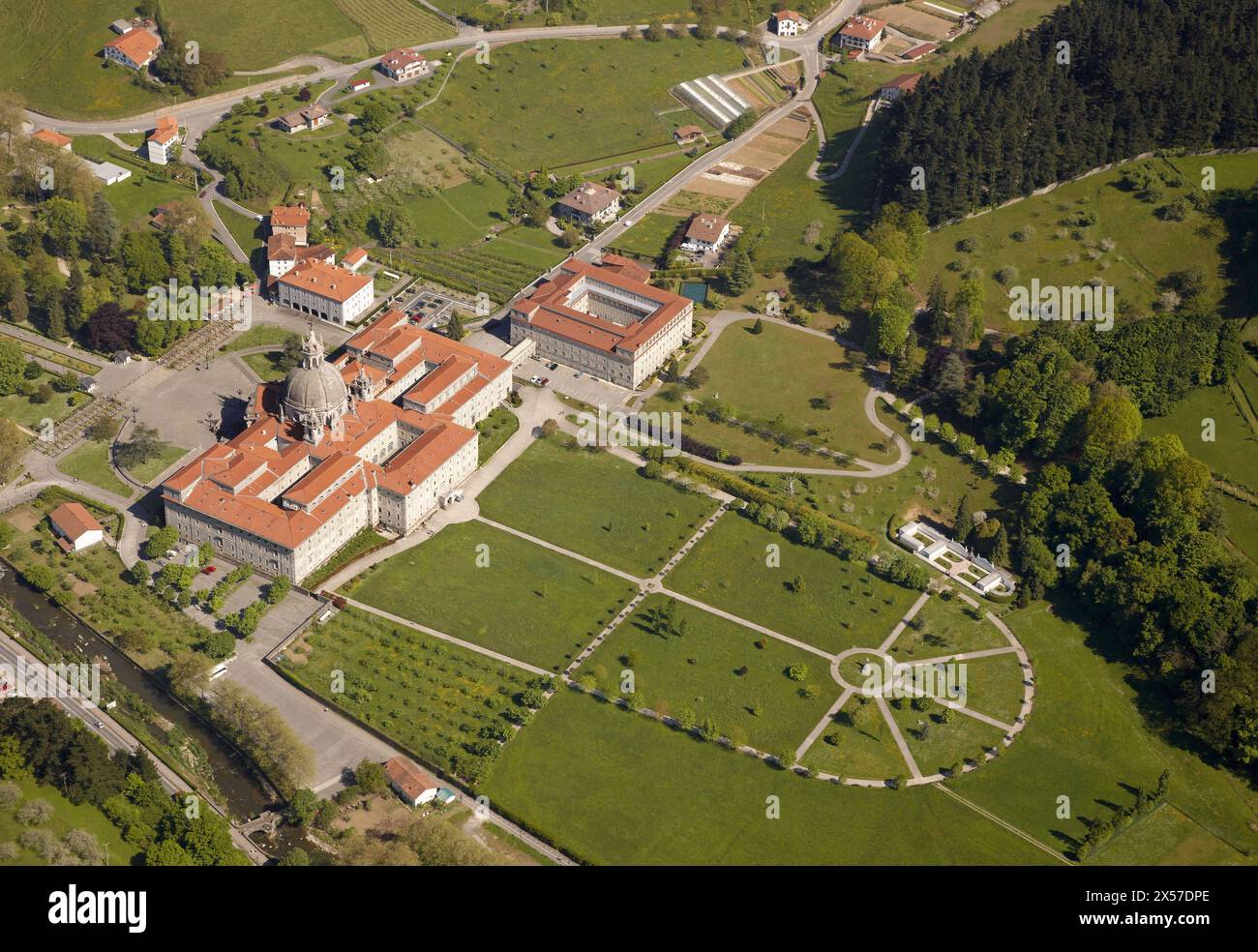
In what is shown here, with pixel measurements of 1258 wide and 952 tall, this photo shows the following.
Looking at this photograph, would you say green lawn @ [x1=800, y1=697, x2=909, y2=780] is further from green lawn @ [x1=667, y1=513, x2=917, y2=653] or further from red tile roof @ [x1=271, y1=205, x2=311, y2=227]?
red tile roof @ [x1=271, y1=205, x2=311, y2=227]

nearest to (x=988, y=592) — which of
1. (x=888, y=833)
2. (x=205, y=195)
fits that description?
(x=888, y=833)

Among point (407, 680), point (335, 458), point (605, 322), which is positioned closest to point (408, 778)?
point (407, 680)

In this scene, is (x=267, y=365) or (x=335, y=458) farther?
(x=267, y=365)

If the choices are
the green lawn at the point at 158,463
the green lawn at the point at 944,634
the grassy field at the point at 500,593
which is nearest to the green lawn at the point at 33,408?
the green lawn at the point at 158,463

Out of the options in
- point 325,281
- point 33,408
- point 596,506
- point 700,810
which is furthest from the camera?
point 325,281

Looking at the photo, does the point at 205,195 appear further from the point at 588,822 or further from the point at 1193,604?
the point at 1193,604

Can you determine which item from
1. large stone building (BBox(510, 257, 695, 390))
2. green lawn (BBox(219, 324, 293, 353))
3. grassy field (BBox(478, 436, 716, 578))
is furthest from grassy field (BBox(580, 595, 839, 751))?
green lawn (BBox(219, 324, 293, 353))

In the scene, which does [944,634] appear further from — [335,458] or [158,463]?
[158,463]

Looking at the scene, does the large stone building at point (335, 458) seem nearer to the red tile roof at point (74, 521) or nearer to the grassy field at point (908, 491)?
the red tile roof at point (74, 521)
